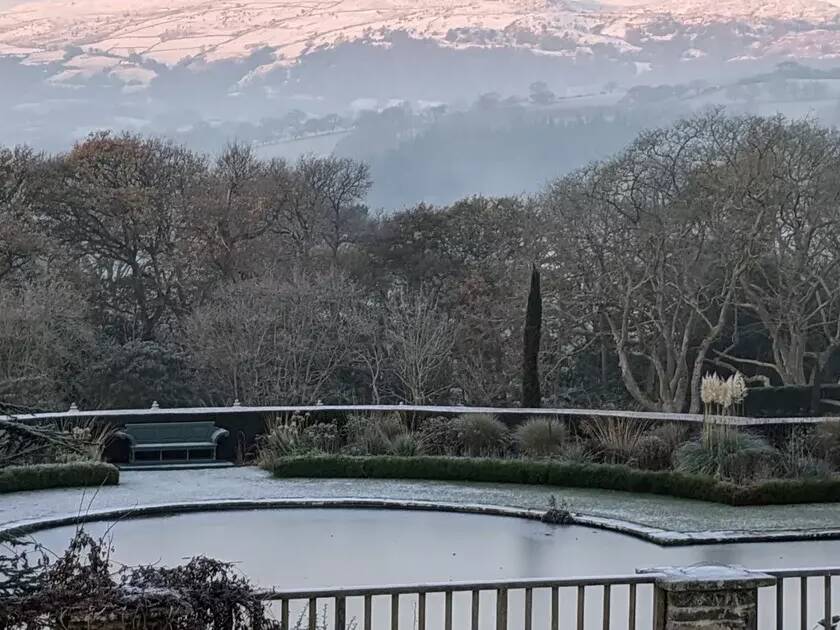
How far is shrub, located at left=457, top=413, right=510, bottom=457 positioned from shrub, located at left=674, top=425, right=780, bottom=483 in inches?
104

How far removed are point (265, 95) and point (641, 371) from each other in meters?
25.1

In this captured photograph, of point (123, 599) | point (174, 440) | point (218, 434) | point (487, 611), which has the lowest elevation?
point (174, 440)

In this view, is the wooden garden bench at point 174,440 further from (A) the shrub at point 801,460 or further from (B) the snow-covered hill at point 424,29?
(B) the snow-covered hill at point 424,29

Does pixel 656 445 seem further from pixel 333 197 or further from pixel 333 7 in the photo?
pixel 333 7

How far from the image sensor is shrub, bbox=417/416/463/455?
56.4 feet


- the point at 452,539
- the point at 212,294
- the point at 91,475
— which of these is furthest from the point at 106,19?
the point at 452,539

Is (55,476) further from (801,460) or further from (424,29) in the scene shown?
(424,29)

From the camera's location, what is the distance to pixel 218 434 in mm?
17500

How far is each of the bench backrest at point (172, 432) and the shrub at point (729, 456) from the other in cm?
660

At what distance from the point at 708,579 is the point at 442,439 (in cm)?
1139

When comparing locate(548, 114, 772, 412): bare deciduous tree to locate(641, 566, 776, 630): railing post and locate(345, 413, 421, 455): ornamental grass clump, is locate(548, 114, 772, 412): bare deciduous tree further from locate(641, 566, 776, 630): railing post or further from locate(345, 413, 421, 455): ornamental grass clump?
locate(641, 566, 776, 630): railing post

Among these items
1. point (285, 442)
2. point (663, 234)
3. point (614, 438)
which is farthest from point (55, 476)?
point (663, 234)

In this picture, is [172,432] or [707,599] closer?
[707,599]

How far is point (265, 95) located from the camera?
49469 millimetres
